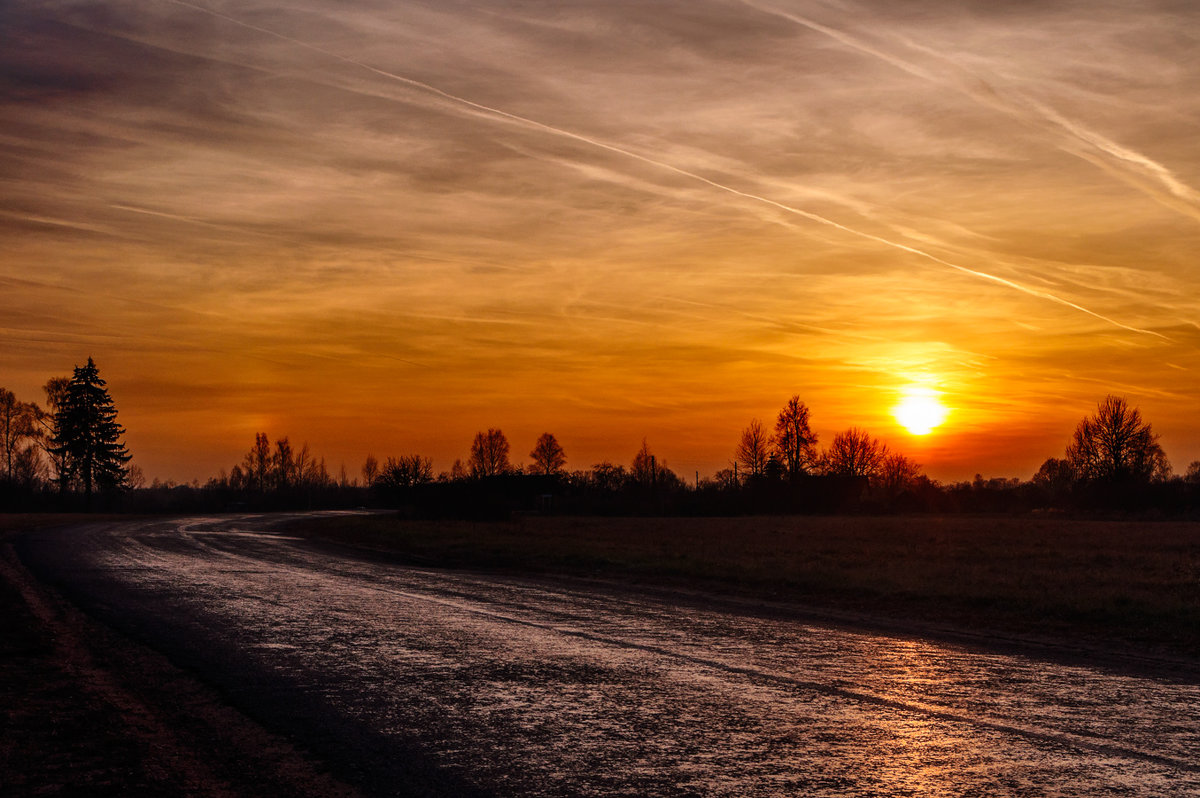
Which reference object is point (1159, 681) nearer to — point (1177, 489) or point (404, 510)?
point (404, 510)

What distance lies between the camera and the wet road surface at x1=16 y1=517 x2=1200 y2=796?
6.32 m

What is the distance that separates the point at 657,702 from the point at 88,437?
318 ft

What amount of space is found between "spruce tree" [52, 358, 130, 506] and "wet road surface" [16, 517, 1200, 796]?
85.5 meters

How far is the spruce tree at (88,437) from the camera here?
9182 centimetres

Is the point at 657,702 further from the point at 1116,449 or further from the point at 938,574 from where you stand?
the point at 1116,449

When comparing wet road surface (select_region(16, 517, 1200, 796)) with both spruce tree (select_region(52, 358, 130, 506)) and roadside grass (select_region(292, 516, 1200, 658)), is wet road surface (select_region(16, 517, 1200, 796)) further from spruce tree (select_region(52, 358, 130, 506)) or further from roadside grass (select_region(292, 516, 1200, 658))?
spruce tree (select_region(52, 358, 130, 506))

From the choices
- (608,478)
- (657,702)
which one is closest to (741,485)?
(608,478)

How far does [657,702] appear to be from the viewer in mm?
8531

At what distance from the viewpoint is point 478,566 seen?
2583cm

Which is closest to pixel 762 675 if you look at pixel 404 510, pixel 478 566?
pixel 478 566

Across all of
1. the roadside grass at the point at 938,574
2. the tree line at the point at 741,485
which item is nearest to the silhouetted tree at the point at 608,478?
the tree line at the point at 741,485

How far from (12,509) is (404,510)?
4673cm

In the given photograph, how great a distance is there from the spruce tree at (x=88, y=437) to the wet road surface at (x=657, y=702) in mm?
85525

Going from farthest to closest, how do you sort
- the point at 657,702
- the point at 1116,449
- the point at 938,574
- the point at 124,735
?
the point at 1116,449, the point at 938,574, the point at 657,702, the point at 124,735
